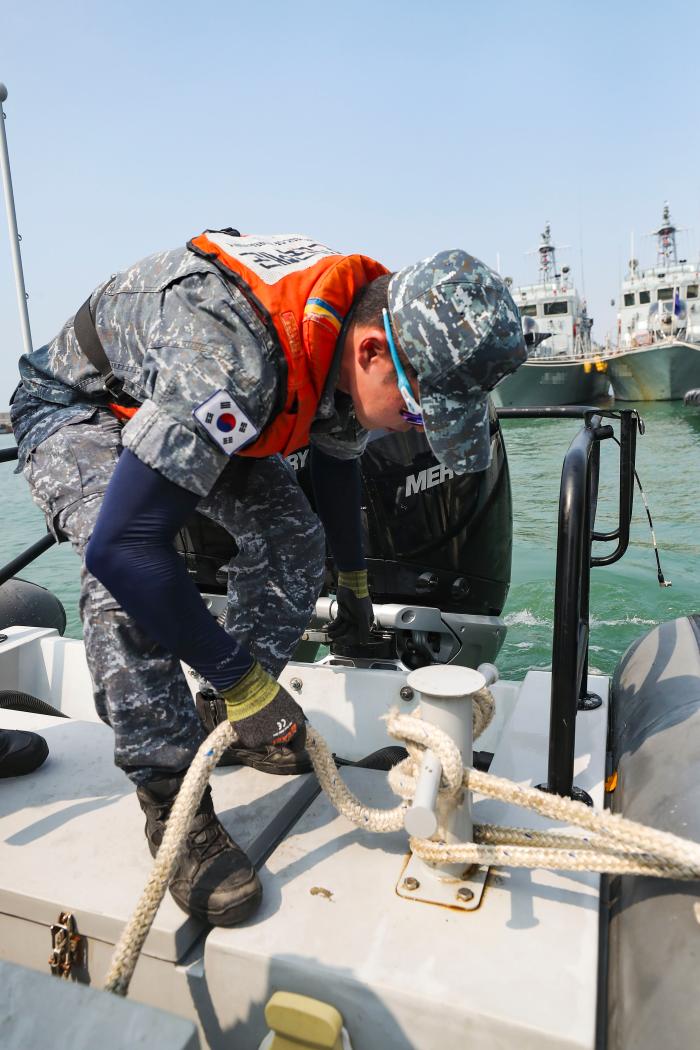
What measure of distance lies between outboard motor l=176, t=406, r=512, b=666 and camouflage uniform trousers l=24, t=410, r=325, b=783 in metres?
0.84

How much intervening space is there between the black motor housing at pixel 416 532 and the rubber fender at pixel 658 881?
0.96 meters

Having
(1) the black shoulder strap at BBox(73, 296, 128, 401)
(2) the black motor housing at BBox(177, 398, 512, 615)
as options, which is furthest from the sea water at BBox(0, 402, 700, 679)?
(1) the black shoulder strap at BBox(73, 296, 128, 401)

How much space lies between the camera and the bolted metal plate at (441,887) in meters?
1.26

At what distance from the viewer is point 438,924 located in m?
1.22

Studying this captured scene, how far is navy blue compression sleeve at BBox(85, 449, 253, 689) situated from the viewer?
1216mm

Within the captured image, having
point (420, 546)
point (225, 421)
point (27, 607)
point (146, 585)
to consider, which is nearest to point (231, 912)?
point (146, 585)

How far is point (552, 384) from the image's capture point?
92.1ft

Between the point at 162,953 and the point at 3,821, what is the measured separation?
0.59 metres

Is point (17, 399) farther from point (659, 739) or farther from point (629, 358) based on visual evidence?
point (629, 358)

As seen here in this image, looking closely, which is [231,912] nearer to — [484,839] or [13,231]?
[484,839]

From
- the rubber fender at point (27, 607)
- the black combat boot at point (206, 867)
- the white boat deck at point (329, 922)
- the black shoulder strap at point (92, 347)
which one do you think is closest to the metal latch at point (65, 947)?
the white boat deck at point (329, 922)

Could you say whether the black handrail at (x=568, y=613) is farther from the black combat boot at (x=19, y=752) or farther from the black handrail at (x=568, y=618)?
the black combat boot at (x=19, y=752)

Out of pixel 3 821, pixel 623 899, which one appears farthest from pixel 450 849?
pixel 3 821

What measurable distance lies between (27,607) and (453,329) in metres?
2.81
